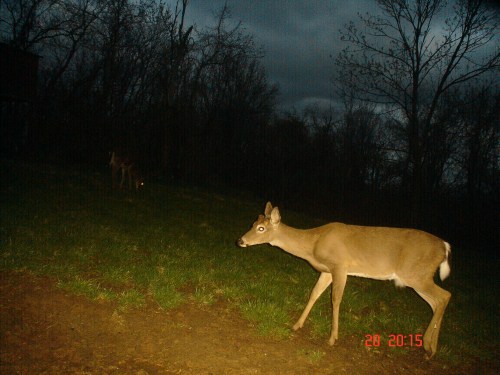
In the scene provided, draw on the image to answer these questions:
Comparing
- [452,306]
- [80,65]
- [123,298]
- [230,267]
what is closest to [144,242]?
[230,267]

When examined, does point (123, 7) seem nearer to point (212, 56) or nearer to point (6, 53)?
point (212, 56)

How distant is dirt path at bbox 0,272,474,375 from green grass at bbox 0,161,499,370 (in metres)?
0.23

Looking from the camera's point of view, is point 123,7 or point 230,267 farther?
point 123,7

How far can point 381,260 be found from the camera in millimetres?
6086

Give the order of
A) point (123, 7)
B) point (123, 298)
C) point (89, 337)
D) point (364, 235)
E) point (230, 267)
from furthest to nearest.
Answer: point (123, 7)
point (230, 267)
point (364, 235)
point (123, 298)
point (89, 337)

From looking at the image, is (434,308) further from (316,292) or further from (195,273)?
(195,273)

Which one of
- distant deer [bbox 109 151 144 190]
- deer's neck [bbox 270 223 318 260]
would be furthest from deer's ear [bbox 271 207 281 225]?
distant deer [bbox 109 151 144 190]

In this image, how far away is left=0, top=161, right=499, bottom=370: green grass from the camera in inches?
242

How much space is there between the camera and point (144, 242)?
877 cm

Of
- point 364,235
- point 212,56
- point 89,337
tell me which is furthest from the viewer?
point 212,56

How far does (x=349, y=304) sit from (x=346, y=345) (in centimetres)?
151
